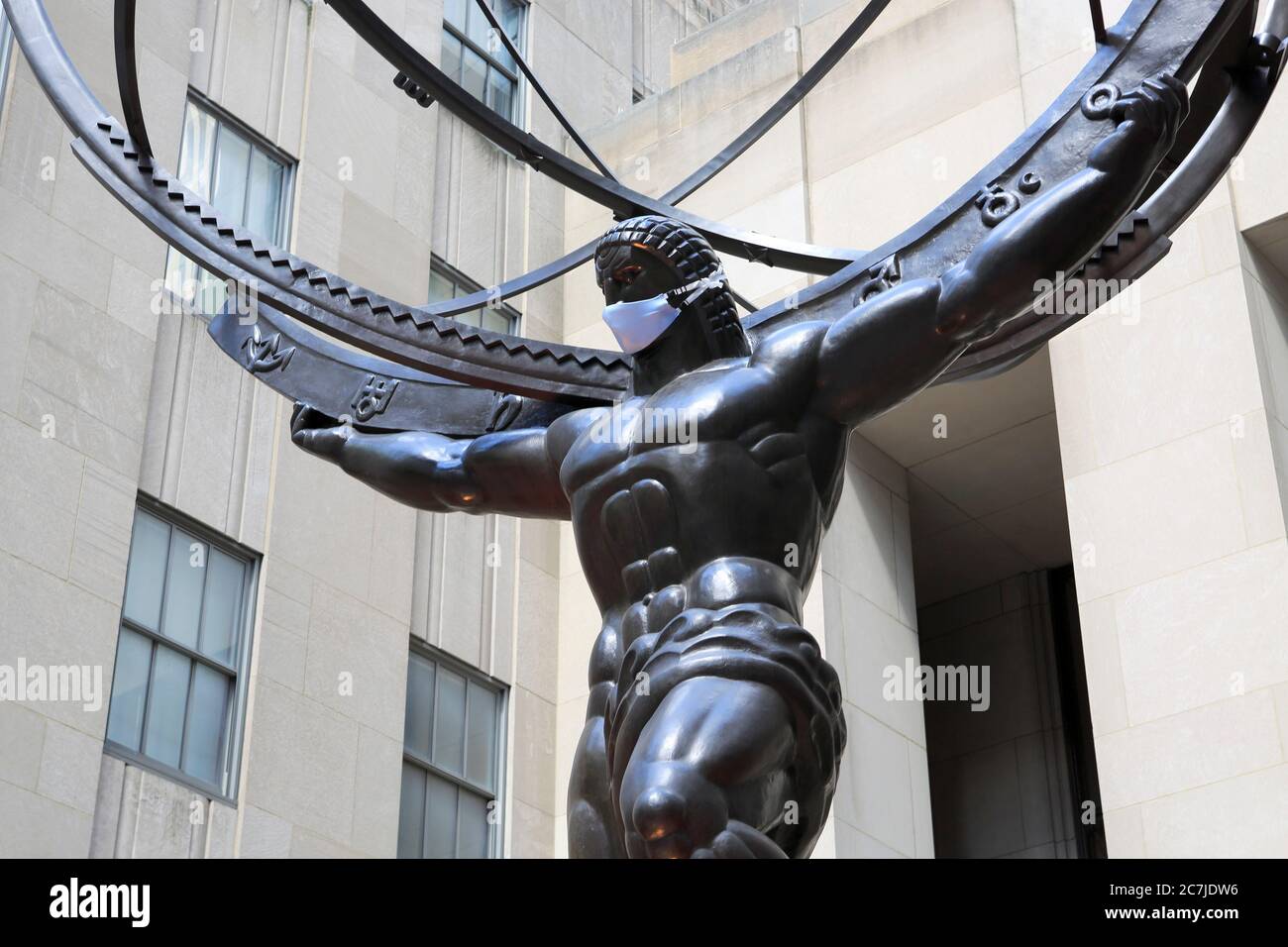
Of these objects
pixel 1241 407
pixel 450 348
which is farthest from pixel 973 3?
pixel 450 348

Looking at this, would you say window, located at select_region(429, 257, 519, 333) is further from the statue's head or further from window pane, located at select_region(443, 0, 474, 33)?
the statue's head

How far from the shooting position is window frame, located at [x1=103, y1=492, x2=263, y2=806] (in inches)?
576

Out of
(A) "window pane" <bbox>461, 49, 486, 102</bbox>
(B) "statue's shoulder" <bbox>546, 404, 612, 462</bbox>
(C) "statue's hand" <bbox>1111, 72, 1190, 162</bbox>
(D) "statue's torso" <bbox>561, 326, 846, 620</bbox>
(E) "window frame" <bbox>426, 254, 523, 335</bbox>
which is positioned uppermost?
(A) "window pane" <bbox>461, 49, 486, 102</bbox>

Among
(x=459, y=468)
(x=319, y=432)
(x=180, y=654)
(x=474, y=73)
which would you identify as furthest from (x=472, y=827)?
(x=459, y=468)

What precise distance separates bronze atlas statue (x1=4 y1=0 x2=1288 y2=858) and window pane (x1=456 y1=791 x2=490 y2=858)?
10450mm

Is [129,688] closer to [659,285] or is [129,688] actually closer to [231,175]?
[231,175]

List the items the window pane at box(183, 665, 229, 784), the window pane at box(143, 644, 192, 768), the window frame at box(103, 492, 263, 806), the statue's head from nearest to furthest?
1. the statue's head
2. the window frame at box(103, 492, 263, 806)
3. the window pane at box(143, 644, 192, 768)
4. the window pane at box(183, 665, 229, 784)

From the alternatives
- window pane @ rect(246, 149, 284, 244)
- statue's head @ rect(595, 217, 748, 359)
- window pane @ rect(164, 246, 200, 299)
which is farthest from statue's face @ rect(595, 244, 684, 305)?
window pane @ rect(246, 149, 284, 244)

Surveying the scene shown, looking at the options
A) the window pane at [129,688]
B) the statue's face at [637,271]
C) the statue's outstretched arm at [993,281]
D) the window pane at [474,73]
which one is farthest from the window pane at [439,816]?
the statue's outstretched arm at [993,281]

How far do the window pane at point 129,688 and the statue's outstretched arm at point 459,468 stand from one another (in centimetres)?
784

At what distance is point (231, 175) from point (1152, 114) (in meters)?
12.8

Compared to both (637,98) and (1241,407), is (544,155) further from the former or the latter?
(637,98)

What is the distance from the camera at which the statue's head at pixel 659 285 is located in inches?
250

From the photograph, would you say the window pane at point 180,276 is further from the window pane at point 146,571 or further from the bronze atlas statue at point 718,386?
the bronze atlas statue at point 718,386
